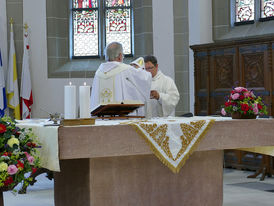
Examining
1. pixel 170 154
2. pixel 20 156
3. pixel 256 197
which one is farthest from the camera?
pixel 256 197

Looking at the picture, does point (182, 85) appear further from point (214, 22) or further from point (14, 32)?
point (14, 32)

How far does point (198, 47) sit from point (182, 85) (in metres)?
1.28

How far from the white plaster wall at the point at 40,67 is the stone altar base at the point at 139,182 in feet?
19.8

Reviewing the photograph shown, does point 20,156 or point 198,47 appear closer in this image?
point 20,156

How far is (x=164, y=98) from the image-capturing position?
21.8ft

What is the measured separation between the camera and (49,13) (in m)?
11.2

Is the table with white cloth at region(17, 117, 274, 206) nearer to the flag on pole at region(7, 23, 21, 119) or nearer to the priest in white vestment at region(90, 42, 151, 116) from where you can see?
the priest in white vestment at region(90, 42, 151, 116)

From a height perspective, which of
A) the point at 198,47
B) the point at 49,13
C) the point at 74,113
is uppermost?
the point at 49,13

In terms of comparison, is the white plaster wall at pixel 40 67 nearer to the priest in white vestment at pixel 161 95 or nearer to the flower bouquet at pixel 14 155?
the priest in white vestment at pixel 161 95

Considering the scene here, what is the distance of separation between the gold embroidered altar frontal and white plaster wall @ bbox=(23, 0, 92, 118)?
689 cm

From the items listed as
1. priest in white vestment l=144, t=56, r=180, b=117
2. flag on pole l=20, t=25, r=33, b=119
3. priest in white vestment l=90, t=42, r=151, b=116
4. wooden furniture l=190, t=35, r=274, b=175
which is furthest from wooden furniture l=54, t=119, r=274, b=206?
flag on pole l=20, t=25, r=33, b=119

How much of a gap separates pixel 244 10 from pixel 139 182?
22.6ft

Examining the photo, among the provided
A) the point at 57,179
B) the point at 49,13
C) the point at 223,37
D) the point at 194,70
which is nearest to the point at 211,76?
the point at 194,70

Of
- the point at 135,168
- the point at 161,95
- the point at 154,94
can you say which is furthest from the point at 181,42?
the point at 135,168
